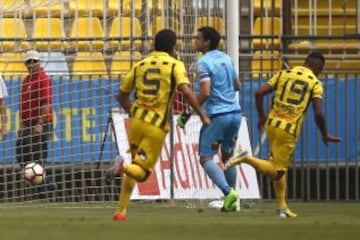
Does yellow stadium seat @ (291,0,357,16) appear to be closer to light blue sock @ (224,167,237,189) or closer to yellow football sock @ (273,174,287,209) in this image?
light blue sock @ (224,167,237,189)

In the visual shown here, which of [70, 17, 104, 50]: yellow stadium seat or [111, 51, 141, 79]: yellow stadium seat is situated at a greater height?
[70, 17, 104, 50]: yellow stadium seat

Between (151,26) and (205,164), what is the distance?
11.8 feet

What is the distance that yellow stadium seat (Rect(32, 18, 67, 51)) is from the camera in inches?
704

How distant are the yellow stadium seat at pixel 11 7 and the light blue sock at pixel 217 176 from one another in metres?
4.05

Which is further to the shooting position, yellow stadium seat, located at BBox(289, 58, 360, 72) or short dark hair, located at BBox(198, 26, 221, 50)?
yellow stadium seat, located at BBox(289, 58, 360, 72)

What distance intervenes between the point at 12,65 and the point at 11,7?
1176mm

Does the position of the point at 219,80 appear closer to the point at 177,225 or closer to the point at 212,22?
the point at 212,22

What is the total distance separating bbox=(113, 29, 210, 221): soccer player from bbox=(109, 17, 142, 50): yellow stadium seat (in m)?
5.06

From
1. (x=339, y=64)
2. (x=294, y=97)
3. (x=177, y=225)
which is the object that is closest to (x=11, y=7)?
(x=339, y=64)

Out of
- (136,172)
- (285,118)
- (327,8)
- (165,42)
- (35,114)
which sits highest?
(327,8)

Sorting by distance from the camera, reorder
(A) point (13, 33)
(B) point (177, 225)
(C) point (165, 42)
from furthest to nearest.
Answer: (A) point (13, 33), (C) point (165, 42), (B) point (177, 225)

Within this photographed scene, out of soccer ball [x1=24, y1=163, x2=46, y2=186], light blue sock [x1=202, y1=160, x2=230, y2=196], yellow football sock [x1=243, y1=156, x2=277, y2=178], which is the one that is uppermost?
yellow football sock [x1=243, y1=156, x2=277, y2=178]

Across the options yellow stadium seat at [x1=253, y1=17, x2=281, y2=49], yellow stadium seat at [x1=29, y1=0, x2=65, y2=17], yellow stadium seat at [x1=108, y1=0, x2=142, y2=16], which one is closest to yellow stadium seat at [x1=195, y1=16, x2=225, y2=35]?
yellow stadium seat at [x1=108, y1=0, x2=142, y2=16]

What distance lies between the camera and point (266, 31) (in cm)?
1877
